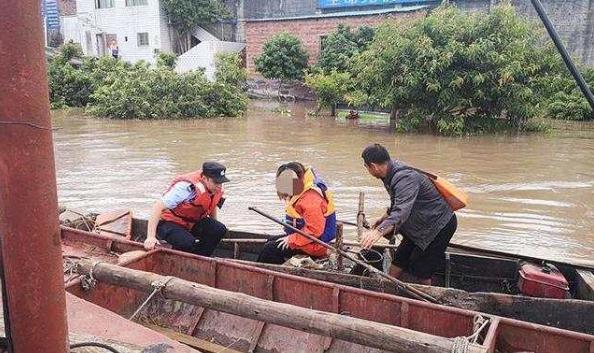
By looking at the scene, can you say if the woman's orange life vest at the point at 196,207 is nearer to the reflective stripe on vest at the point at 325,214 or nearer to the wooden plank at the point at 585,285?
the reflective stripe on vest at the point at 325,214

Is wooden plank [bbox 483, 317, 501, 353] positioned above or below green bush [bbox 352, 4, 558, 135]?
below

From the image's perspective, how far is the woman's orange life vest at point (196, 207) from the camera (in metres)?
5.23

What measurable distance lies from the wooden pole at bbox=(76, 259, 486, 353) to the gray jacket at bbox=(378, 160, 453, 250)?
1.49 metres

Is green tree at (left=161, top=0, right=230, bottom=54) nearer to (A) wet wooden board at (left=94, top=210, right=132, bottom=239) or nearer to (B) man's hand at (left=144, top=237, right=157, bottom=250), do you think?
(A) wet wooden board at (left=94, top=210, right=132, bottom=239)

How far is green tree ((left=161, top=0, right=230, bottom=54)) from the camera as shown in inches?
1190

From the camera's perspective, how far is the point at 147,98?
2069 cm

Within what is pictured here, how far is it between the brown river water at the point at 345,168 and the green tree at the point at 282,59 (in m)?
6.75

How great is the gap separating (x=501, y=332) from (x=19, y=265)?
3.00 meters

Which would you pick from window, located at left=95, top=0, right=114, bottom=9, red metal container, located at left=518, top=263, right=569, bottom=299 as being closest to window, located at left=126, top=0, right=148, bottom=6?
window, located at left=95, top=0, right=114, bottom=9

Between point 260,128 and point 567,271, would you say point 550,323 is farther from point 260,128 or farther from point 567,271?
point 260,128

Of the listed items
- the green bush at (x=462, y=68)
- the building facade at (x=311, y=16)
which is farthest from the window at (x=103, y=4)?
the green bush at (x=462, y=68)

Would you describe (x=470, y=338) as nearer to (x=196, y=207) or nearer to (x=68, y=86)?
(x=196, y=207)

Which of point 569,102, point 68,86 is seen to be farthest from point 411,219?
point 68,86

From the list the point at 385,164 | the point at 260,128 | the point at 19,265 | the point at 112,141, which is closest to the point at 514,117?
the point at 260,128
